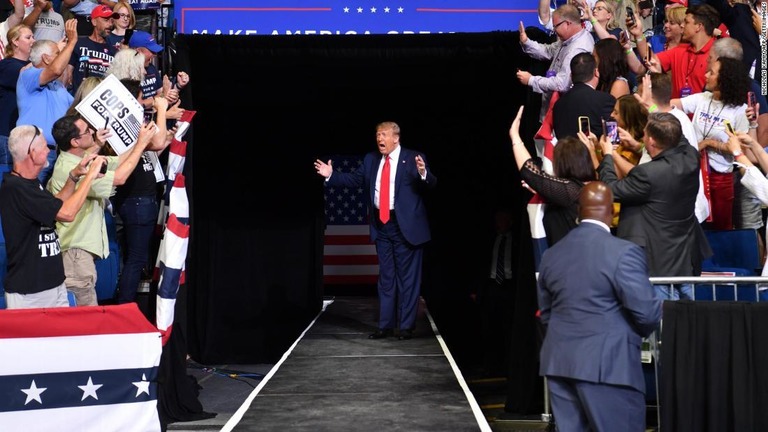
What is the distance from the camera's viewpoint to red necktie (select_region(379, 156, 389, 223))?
8337 millimetres

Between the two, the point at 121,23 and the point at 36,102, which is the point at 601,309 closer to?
the point at 36,102

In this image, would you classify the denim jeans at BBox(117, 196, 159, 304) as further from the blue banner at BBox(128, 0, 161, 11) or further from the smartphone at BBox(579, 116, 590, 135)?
the smartphone at BBox(579, 116, 590, 135)

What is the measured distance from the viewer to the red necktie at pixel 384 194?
27.4ft

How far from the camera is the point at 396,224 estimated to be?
8.33 m

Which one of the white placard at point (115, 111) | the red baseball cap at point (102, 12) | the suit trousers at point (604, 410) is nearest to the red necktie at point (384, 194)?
the white placard at point (115, 111)

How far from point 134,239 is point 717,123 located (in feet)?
13.8

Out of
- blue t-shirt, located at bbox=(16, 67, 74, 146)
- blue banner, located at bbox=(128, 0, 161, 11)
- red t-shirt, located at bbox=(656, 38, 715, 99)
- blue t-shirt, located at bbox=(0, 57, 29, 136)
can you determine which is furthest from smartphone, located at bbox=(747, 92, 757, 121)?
blue t-shirt, located at bbox=(0, 57, 29, 136)

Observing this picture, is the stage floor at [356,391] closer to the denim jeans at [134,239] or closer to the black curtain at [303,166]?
the denim jeans at [134,239]

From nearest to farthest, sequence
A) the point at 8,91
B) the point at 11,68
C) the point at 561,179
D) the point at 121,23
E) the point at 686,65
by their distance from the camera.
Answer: the point at 561,179 → the point at 686,65 → the point at 11,68 → the point at 8,91 → the point at 121,23

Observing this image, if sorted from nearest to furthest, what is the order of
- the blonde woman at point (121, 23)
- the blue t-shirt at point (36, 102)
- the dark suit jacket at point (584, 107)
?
the dark suit jacket at point (584, 107) → the blue t-shirt at point (36, 102) → the blonde woman at point (121, 23)

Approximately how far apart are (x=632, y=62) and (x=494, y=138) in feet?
11.4

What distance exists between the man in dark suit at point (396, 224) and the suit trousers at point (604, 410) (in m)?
3.73

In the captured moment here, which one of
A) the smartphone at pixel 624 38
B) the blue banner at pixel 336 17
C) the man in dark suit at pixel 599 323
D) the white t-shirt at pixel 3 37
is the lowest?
the man in dark suit at pixel 599 323

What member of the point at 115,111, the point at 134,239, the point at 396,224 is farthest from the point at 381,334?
the point at 115,111
